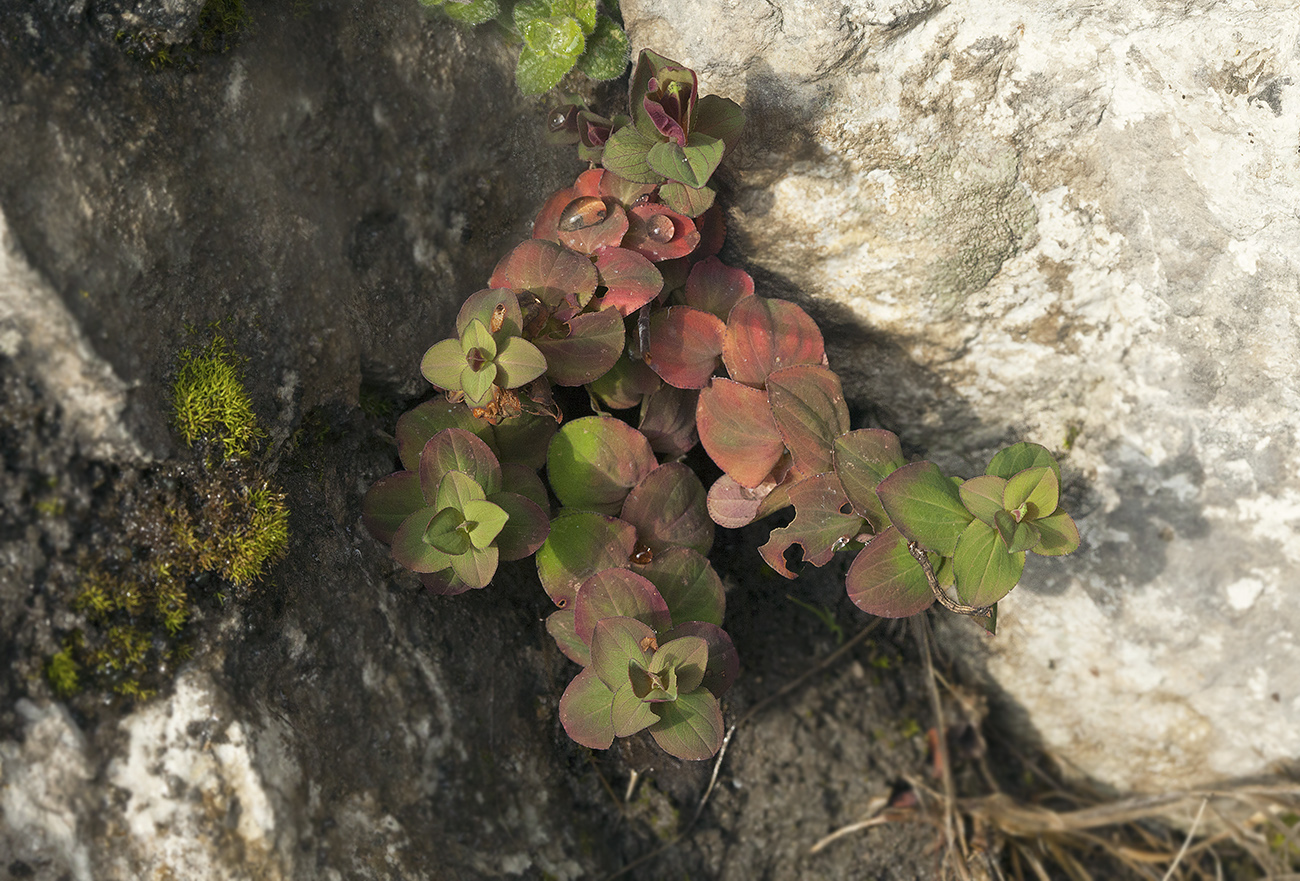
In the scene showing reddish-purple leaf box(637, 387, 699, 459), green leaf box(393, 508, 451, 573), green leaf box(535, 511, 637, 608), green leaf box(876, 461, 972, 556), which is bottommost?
green leaf box(535, 511, 637, 608)

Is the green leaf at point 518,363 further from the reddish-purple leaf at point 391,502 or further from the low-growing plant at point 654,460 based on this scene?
the reddish-purple leaf at point 391,502

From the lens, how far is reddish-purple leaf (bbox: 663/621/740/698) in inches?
68.1

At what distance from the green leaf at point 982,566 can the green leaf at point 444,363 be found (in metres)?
0.95

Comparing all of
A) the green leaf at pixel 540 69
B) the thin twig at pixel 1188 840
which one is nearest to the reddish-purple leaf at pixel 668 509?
the green leaf at pixel 540 69

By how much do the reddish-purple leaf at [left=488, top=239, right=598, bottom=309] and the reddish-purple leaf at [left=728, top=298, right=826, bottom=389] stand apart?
0.31 metres

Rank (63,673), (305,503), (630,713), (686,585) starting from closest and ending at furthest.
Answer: (63,673) < (630,713) < (305,503) < (686,585)

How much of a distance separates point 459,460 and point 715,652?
1.98 ft

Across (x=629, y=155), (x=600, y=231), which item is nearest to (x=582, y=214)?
(x=600, y=231)

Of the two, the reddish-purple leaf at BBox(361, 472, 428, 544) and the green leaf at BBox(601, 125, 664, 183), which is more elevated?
the green leaf at BBox(601, 125, 664, 183)

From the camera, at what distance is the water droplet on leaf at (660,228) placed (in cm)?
188

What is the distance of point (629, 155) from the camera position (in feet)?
5.89

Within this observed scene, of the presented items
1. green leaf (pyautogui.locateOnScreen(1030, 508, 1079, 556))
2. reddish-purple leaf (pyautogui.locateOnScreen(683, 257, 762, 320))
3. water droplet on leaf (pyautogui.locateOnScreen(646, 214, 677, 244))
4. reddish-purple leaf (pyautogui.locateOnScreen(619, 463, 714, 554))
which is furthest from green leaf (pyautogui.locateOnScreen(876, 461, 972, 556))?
water droplet on leaf (pyautogui.locateOnScreen(646, 214, 677, 244))

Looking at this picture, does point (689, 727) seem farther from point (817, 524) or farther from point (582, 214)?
point (582, 214)

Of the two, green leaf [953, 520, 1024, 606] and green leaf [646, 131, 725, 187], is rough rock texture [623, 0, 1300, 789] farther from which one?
green leaf [953, 520, 1024, 606]
